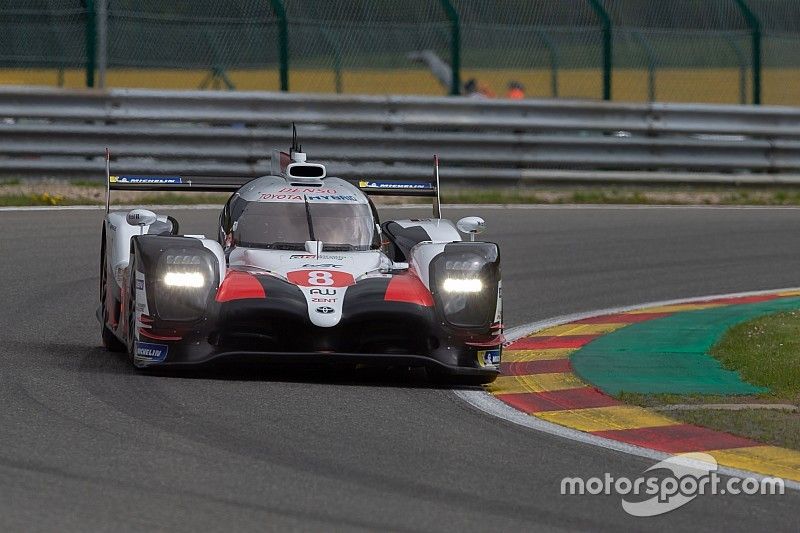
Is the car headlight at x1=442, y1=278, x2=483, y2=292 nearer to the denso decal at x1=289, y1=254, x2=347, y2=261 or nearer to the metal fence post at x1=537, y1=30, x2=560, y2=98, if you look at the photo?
the denso decal at x1=289, y1=254, x2=347, y2=261

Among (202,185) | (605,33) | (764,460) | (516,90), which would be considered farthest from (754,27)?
(764,460)

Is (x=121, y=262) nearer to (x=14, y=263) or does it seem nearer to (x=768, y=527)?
(x=14, y=263)

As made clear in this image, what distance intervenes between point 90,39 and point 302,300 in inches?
371

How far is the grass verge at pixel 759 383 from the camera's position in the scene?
24.2ft

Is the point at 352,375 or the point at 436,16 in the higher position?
the point at 436,16

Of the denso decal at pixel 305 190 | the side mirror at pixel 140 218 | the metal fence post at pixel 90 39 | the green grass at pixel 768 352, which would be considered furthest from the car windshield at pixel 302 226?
the metal fence post at pixel 90 39

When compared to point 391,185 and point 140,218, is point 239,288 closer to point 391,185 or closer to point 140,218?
point 140,218

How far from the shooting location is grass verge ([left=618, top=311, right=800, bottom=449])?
24.2ft

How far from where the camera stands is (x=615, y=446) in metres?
6.91

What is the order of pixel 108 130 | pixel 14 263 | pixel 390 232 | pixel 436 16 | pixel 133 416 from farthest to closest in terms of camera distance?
pixel 436 16, pixel 108 130, pixel 14 263, pixel 390 232, pixel 133 416

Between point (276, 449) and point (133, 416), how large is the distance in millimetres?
941

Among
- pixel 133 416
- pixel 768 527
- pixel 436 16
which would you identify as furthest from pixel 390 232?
pixel 436 16

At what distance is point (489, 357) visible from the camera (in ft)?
28.1

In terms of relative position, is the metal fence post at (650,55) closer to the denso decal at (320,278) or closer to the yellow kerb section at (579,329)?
the yellow kerb section at (579,329)
